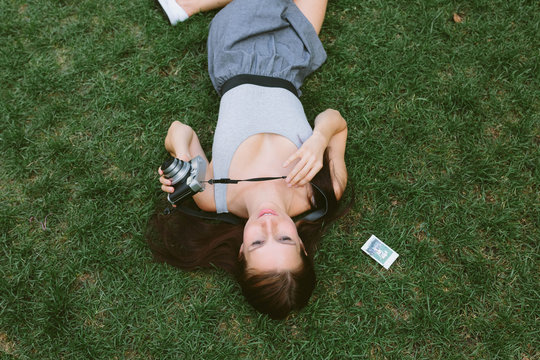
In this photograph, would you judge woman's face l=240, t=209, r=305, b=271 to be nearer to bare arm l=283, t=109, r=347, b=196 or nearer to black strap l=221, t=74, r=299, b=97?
bare arm l=283, t=109, r=347, b=196

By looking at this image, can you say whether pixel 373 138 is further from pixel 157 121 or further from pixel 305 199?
pixel 157 121

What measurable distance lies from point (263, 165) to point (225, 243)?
2.20ft

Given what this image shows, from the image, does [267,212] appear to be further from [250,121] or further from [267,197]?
[250,121]

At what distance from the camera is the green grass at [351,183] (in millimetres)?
2859

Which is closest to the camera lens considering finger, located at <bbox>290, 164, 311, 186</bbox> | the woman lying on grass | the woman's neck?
the woman lying on grass

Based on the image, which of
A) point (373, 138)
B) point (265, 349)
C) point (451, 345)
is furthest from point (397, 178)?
point (265, 349)

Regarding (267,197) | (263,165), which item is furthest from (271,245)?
(263,165)

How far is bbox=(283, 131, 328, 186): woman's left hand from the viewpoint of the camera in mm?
2551

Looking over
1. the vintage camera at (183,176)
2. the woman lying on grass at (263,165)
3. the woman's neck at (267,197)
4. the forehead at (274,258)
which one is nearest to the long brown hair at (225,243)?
the woman lying on grass at (263,165)

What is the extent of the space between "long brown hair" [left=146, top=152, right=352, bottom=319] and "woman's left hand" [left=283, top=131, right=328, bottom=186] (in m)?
0.16

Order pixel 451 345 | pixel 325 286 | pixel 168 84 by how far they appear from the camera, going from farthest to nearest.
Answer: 1. pixel 168 84
2. pixel 325 286
3. pixel 451 345

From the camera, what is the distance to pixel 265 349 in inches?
111

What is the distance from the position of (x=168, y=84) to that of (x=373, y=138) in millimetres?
2008

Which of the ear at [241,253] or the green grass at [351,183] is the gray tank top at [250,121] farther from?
the green grass at [351,183]
